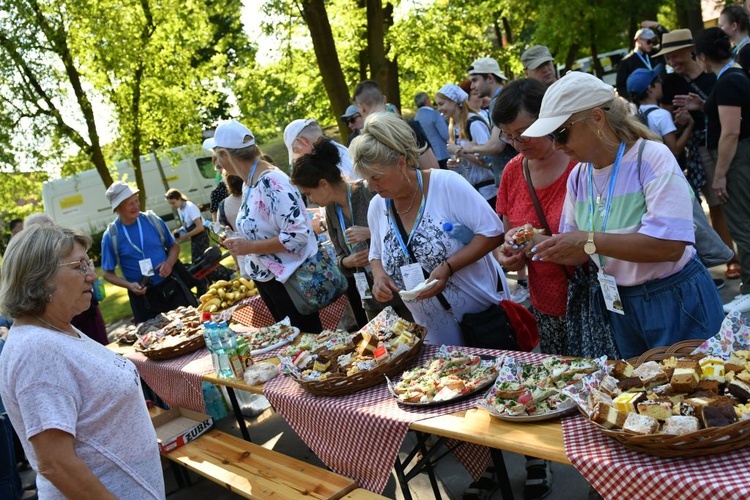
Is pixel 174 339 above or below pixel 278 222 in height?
below

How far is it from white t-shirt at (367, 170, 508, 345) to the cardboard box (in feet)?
5.74

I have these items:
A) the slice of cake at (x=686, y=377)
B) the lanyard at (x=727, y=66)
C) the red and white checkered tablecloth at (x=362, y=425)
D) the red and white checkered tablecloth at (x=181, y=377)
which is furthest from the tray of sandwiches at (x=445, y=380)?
the lanyard at (x=727, y=66)

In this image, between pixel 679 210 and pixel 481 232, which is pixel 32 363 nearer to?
pixel 481 232

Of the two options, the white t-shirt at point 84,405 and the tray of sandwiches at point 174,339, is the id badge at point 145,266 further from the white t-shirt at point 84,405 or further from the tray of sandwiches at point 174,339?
the white t-shirt at point 84,405

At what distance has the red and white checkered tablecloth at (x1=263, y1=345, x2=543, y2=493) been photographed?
269cm

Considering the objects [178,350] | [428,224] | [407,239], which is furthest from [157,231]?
[428,224]

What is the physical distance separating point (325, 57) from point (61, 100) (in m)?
6.01

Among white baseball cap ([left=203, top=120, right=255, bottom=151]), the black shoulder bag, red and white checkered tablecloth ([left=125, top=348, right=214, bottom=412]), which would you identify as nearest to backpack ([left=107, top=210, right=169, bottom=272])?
red and white checkered tablecloth ([left=125, top=348, right=214, bottom=412])

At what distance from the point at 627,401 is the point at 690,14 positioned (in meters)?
17.1

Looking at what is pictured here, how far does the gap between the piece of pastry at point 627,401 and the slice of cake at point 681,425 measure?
0.52ft

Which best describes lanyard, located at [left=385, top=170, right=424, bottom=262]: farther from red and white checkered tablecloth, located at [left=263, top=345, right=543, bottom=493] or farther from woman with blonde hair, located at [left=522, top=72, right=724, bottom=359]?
woman with blonde hair, located at [left=522, top=72, right=724, bottom=359]

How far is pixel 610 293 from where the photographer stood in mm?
2615

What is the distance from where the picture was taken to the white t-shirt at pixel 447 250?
3.25m

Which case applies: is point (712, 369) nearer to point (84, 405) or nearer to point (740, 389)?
point (740, 389)
